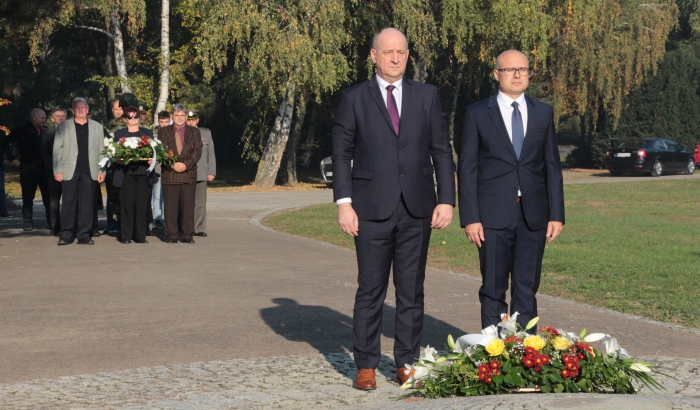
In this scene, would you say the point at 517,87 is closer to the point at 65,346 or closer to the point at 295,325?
the point at 295,325

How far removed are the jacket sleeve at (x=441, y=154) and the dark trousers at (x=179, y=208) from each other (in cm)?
924

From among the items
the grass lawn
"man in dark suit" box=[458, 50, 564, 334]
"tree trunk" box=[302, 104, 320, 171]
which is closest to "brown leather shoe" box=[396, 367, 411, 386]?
"man in dark suit" box=[458, 50, 564, 334]

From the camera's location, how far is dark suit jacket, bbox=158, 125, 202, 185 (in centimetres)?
1539

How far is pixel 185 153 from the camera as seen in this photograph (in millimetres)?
15391

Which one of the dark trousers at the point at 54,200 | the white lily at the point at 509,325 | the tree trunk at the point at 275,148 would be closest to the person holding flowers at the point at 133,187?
the dark trousers at the point at 54,200

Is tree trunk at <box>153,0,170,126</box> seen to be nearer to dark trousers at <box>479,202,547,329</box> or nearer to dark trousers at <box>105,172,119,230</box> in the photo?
dark trousers at <box>105,172,119,230</box>

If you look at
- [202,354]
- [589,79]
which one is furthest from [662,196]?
[202,354]

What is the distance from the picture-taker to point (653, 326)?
8.38 metres

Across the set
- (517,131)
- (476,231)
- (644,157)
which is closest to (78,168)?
(476,231)

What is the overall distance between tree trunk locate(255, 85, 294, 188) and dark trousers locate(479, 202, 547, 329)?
2791cm

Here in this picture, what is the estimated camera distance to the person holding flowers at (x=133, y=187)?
1509cm

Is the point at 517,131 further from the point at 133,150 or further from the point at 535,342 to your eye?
the point at 133,150

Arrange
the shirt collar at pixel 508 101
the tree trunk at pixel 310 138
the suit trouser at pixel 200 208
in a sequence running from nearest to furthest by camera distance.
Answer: the shirt collar at pixel 508 101
the suit trouser at pixel 200 208
the tree trunk at pixel 310 138

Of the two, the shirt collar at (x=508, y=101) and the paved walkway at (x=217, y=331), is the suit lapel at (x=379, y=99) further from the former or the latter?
the paved walkway at (x=217, y=331)
